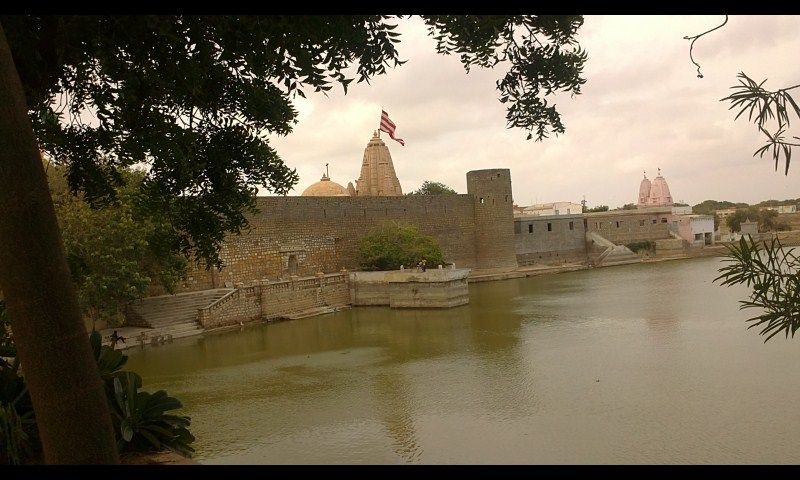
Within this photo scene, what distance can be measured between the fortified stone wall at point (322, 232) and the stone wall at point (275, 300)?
2153 millimetres

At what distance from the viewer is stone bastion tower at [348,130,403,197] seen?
108ft

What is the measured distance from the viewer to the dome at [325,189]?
33062 millimetres

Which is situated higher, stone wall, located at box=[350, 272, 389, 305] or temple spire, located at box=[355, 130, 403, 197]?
temple spire, located at box=[355, 130, 403, 197]

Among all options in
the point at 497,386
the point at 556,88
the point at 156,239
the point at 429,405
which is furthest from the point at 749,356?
the point at 156,239

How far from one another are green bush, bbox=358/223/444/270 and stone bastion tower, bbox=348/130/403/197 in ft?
29.5

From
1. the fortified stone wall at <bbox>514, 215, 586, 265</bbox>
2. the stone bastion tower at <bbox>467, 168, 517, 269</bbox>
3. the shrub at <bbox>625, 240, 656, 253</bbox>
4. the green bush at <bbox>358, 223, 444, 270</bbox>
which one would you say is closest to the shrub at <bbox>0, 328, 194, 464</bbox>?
the green bush at <bbox>358, 223, 444, 270</bbox>

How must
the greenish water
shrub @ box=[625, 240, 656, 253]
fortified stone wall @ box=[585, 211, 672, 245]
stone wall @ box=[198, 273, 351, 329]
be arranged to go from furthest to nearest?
fortified stone wall @ box=[585, 211, 672, 245] → shrub @ box=[625, 240, 656, 253] → stone wall @ box=[198, 273, 351, 329] → the greenish water

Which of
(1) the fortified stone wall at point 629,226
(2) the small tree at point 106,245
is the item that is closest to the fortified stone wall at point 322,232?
(2) the small tree at point 106,245

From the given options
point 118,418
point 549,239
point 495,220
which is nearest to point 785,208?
point 549,239

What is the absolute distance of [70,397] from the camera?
1.92 metres

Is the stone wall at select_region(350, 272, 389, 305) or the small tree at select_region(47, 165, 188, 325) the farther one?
the stone wall at select_region(350, 272, 389, 305)

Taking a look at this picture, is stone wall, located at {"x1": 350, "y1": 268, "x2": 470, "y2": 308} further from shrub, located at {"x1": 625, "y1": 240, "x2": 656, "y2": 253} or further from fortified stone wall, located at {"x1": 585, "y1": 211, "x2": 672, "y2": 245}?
shrub, located at {"x1": 625, "y1": 240, "x2": 656, "y2": 253}

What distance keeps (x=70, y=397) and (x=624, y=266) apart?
33.1 metres
